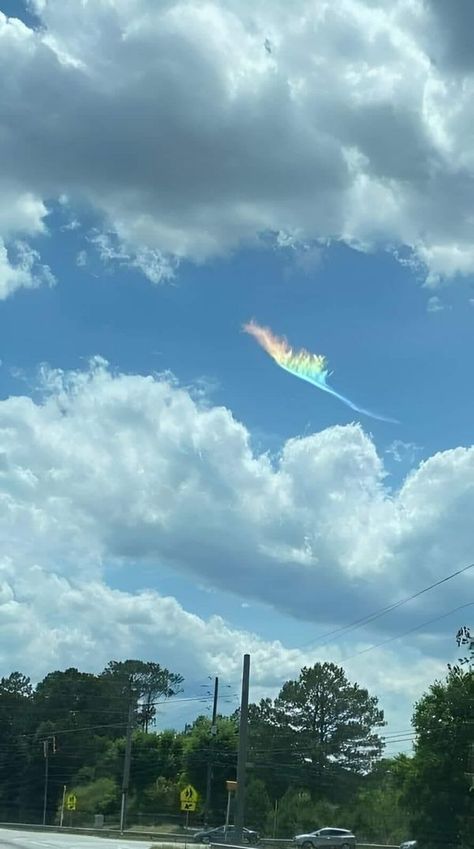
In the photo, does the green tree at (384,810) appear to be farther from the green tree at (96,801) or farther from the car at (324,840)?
the green tree at (96,801)

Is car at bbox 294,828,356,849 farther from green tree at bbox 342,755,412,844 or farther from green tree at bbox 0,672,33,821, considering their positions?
green tree at bbox 0,672,33,821

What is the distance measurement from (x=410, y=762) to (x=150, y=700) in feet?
260

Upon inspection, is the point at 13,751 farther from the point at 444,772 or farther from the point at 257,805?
the point at 444,772

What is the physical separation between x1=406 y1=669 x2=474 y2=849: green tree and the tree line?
0.06 meters

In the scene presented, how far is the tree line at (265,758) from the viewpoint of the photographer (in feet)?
204

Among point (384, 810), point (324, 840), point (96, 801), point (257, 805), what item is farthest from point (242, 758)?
point (96, 801)

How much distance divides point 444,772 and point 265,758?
3893 cm

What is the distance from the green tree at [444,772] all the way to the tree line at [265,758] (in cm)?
6

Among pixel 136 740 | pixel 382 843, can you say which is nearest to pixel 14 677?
pixel 136 740

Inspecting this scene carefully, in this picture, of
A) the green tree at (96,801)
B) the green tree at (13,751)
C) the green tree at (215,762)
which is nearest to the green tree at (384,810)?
the green tree at (215,762)

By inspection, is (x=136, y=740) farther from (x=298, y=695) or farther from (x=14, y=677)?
(x=14, y=677)

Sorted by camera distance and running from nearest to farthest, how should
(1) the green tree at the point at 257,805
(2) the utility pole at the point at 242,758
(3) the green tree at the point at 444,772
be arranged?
(2) the utility pole at the point at 242,758
(3) the green tree at the point at 444,772
(1) the green tree at the point at 257,805

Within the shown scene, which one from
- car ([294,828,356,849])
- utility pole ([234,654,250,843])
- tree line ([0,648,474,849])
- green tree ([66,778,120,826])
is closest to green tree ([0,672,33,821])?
tree line ([0,648,474,849])

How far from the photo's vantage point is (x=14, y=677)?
14838 cm
